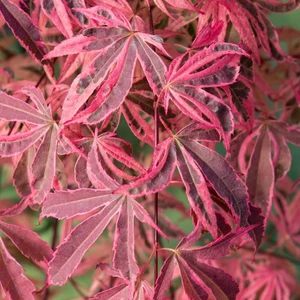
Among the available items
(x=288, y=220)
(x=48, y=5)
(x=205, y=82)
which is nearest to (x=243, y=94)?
(x=205, y=82)

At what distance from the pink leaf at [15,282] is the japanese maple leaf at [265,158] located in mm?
226

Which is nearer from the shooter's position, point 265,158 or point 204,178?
point 204,178

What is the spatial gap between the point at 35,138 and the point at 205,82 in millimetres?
138

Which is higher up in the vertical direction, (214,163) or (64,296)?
(214,163)

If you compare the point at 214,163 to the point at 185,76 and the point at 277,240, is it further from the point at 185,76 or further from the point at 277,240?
the point at 277,240

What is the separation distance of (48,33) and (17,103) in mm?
106

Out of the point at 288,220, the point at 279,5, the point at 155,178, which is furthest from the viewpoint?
the point at 288,220

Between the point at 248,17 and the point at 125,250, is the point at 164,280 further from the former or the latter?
the point at 248,17

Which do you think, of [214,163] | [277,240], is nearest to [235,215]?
[214,163]

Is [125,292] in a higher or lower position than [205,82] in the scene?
lower

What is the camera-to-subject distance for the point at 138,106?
0.41 metres

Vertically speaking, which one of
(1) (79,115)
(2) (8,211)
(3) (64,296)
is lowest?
(3) (64,296)

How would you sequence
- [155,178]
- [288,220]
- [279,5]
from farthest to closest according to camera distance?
[288,220]
[279,5]
[155,178]

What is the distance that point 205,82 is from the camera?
328 millimetres
